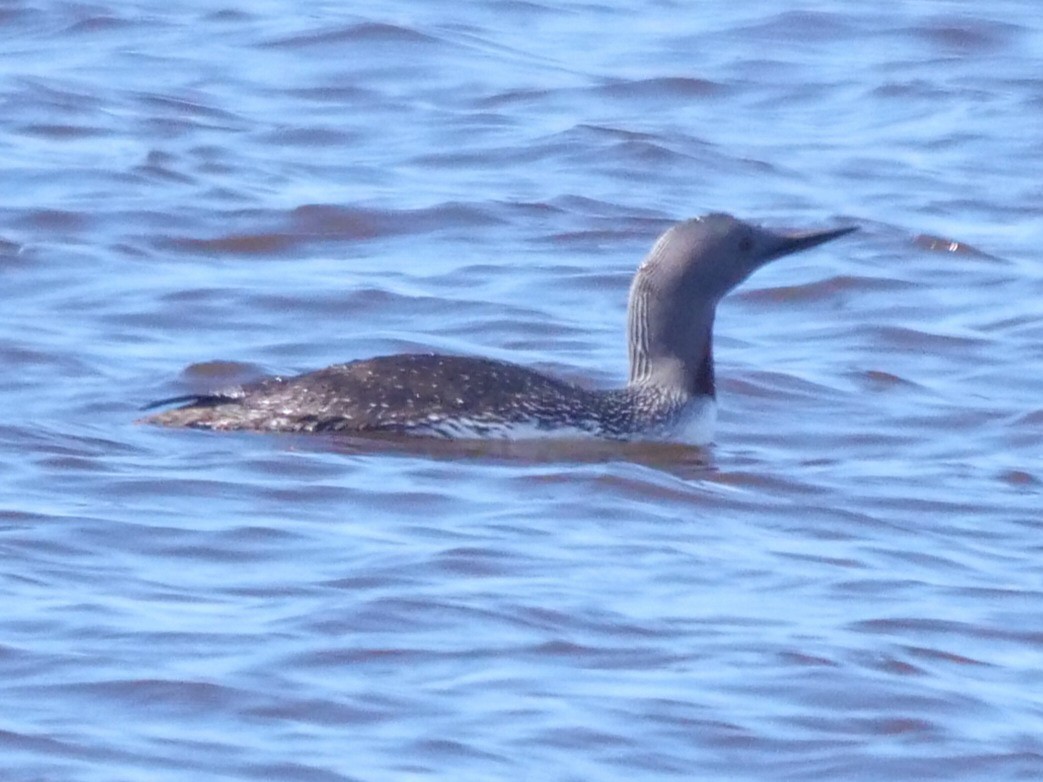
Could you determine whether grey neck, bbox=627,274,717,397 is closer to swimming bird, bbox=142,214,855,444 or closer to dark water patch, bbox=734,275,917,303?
swimming bird, bbox=142,214,855,444

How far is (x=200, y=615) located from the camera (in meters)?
7.40

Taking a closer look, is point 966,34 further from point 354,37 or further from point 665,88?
point 354,37

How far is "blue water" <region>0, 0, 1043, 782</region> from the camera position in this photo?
6820 millimetres

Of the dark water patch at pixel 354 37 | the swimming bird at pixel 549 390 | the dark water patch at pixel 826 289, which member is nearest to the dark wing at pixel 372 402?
the swimming bird at pixel 549 390

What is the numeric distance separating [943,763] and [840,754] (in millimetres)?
234

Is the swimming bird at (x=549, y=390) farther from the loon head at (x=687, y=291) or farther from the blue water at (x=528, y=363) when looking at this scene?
the blue water at (x=528, y=363)

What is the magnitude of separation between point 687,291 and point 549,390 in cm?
78

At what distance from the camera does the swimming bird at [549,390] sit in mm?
9656

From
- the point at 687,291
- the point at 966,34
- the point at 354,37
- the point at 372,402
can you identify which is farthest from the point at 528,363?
the point at 966,34

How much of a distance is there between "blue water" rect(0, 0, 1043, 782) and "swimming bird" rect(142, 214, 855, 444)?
0.11 m

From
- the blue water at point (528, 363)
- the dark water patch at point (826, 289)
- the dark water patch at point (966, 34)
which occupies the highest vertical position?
the dark water patch at point (966, 34)


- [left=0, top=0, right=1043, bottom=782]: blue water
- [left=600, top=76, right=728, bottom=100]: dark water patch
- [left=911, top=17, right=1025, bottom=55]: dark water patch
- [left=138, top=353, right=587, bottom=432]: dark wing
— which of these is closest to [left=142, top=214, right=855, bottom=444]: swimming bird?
[left=138, top=353, right=587, bottom=432]: dark wing

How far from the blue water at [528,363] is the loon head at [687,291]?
349 millimetres

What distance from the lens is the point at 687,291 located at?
33.9 feet
